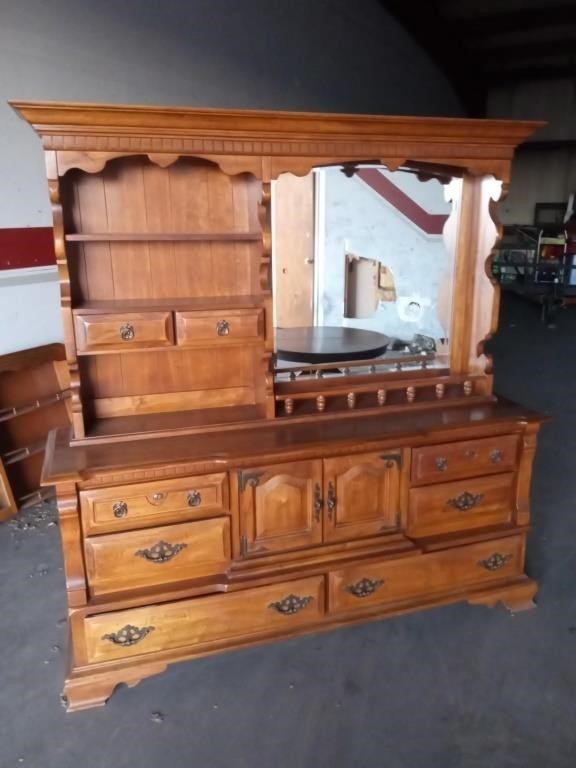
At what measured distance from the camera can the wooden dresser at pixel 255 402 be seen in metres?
1.81

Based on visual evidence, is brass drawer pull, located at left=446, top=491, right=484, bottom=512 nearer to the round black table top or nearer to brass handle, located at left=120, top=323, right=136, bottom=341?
the round black table top

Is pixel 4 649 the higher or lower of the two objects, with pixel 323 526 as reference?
lower

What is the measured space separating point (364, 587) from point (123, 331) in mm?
1152

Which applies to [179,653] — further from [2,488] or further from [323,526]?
[2,488]

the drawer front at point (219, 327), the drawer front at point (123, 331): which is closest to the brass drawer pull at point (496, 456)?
the drawer front at point (219, 327)

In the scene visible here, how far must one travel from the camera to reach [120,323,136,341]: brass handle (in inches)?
73.6

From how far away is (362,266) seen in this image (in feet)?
7.60

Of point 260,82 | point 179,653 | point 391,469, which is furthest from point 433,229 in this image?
point 260,82

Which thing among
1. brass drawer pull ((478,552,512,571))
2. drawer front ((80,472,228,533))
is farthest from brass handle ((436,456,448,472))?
drawer front ((80,472,228,533))

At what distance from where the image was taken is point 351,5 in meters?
5.07

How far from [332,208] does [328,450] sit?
2.92ft

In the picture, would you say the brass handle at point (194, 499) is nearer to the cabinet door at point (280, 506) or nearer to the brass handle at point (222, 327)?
the cabinet door at point (280, 506)

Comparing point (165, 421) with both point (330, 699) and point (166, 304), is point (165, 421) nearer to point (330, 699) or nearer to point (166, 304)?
point (166, 304)

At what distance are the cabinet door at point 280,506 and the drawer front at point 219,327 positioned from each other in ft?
1.39
